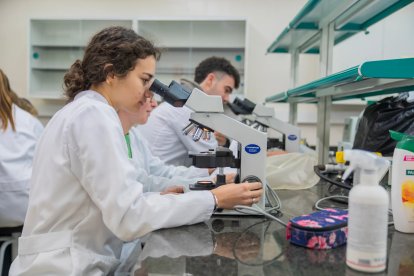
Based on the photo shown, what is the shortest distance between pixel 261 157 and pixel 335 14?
104 centimetres

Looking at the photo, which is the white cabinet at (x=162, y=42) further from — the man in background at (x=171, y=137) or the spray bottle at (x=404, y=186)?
the spray bottle at (x=404, y=186)

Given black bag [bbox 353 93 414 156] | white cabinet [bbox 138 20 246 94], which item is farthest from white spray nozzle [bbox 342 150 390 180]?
white cabinet [bbox 138 20 246 94]

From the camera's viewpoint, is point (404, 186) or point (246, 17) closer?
point (404, 186)

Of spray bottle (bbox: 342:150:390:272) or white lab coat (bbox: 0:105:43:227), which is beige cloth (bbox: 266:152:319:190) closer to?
spray bottle (bbox: 342:150:390:272)

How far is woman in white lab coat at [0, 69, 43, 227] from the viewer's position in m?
1.91

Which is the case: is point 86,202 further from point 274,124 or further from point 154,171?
point 274,124

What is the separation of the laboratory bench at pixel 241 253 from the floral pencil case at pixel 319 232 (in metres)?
0.01

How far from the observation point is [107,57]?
110 centimetres

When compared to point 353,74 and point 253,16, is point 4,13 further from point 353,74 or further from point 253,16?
point 353,74

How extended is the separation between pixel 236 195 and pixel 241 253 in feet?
0.83

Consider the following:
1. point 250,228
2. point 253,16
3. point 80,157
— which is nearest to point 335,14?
point 250,228

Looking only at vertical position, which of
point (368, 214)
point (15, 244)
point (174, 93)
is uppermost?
point (174, 93)

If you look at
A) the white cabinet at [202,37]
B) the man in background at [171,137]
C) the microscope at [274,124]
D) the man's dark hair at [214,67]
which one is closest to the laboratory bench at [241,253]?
the man in background at [171,137]

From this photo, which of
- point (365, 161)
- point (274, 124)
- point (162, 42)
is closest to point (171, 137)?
point (274, 124)
